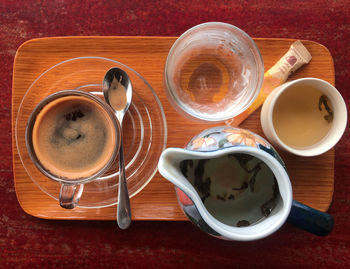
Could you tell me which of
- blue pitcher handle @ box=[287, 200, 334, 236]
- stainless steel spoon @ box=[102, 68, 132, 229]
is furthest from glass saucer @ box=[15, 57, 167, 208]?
blue pitcher handle @ box=[287, 200, 334, 236]

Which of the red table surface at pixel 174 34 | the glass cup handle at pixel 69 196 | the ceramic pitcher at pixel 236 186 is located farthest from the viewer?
the red table surface at pixel 174 34

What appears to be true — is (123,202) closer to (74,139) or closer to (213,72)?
(74,139)

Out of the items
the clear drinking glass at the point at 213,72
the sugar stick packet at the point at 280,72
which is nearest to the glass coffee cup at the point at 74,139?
the clear drinking glass at the point at 213,72

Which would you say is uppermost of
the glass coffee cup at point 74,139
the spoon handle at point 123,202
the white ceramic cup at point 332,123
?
the white ceramic cup at point 332,123

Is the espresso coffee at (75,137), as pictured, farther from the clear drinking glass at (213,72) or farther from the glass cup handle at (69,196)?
the clear drinking glass at (213,72)

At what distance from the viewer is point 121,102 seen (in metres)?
0.70

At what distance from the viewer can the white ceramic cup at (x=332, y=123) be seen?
649mm

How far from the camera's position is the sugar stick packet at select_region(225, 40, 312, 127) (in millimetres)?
699

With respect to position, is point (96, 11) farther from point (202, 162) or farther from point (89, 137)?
point (202, 162)

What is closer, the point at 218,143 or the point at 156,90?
the point at 218,143

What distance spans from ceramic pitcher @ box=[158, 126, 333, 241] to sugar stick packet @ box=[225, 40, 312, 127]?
115 mm

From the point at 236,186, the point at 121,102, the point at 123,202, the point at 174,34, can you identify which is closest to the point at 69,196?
the point at 123,202

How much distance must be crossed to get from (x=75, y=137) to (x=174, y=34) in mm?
338

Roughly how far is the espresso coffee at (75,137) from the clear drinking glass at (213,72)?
6.5 inches
